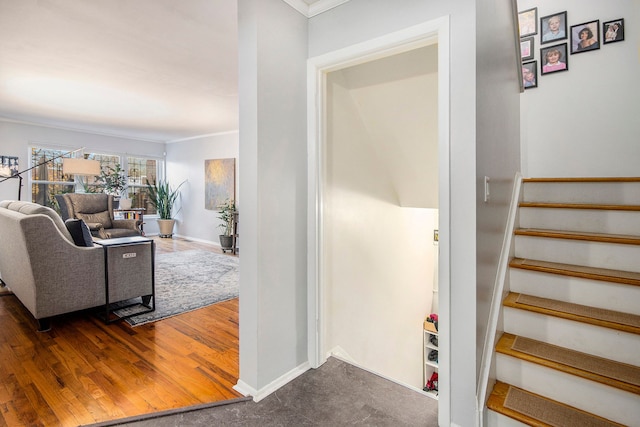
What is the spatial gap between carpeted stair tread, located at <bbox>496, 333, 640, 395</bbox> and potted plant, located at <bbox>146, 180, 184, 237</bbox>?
25.3ft

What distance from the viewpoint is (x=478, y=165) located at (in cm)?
154

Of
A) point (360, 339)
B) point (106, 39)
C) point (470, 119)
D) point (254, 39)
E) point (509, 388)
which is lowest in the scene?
point (360, 339)

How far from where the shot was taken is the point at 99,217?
5.73m

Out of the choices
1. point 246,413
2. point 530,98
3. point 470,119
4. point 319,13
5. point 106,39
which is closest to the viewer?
point 470,119

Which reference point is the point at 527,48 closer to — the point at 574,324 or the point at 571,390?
the point at 574,324

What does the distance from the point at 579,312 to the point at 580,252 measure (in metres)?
0.45

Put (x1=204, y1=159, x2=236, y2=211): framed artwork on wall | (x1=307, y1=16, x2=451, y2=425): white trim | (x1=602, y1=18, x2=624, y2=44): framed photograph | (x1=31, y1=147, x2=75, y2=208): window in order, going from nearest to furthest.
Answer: (x1=307, y1=16, x2=451, y2=425): white trim < (x1=602, y1=18, x2=624, y2=44): framed photograph < (x1=31, y1=147, x2=75, y2=208): window < (x1=204, y1=159, x2=236, y2=211): framed artwork on wall

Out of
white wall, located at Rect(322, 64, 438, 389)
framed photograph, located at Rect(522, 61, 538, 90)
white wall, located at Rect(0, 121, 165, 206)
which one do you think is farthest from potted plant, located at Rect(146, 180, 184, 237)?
framed photograph, located at Rect(522, 61, 538, 90)

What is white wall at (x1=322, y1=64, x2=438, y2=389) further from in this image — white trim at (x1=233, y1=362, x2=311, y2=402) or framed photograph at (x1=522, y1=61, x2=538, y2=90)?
framed photograph at (x1=522, y1=61, x2=538, y2=90)

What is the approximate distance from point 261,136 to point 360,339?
1.93 meters

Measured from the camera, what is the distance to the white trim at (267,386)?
187 centimetres

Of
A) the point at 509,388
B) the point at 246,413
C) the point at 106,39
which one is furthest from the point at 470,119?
the point at 106,39

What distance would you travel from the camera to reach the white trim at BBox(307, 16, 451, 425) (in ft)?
5.23

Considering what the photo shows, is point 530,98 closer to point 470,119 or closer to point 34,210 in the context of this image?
point 470,119
